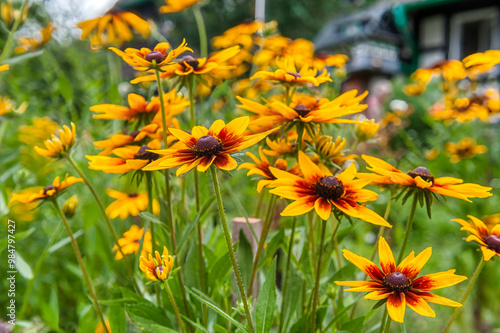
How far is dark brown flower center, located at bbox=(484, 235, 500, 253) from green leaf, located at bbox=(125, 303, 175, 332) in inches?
16.9

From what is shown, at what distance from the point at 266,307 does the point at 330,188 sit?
0.17 m

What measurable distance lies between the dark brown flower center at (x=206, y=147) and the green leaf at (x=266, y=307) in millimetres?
164

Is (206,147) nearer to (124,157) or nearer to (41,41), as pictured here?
(124,157)

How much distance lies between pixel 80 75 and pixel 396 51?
739 centimetres

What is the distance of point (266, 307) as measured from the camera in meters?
0.50

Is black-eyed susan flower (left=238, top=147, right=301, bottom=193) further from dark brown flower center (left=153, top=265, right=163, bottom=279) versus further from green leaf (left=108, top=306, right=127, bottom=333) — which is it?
green leaf (left=108, top=306, right=127, bottom=333)

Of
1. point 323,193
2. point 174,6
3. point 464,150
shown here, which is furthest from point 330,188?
point 464,150

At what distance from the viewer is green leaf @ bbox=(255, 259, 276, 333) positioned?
479 millimetres

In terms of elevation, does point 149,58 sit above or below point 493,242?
above

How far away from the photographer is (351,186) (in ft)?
1.55

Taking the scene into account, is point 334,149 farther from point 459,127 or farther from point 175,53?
point 459,127

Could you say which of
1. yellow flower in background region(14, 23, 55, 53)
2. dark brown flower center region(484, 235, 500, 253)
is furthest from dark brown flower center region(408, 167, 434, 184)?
yellow flower in background region(14, 23, 55, 53)

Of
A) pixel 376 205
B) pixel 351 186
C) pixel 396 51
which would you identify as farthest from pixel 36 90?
pixel 396 51

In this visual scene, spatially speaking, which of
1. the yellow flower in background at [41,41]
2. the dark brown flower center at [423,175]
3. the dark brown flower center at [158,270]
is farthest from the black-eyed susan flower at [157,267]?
the yellow flower in background at [41,41]
